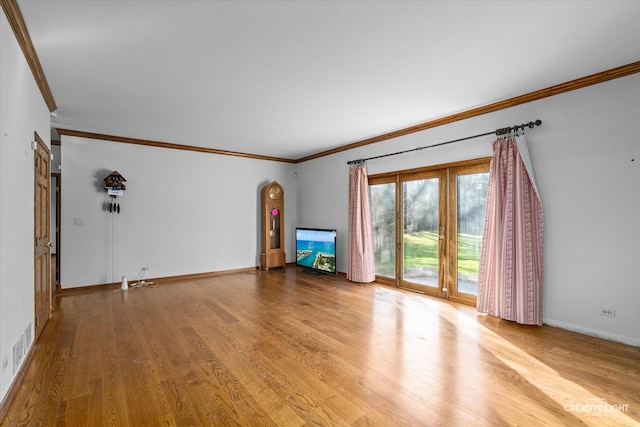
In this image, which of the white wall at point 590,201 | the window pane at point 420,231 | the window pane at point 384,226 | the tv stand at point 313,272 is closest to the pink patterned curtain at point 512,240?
the white wall at point 590,201

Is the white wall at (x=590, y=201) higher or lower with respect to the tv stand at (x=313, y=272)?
higher

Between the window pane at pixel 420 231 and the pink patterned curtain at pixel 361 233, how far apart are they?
65cm

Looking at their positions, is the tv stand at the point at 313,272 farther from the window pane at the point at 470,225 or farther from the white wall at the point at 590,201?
the white wall at the point at 590,201

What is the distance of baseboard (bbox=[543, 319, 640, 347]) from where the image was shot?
2.92 metres

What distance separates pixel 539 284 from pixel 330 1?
353 cm

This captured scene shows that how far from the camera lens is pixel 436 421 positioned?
1871 millimetres

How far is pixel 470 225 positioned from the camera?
14.0 ft

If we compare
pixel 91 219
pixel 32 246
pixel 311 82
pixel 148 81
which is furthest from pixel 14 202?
pixel 91 219

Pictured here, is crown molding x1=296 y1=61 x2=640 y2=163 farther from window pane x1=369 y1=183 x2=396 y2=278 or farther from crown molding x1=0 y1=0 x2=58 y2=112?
crown molding x1=0 y1=0 x2=58 y2=112

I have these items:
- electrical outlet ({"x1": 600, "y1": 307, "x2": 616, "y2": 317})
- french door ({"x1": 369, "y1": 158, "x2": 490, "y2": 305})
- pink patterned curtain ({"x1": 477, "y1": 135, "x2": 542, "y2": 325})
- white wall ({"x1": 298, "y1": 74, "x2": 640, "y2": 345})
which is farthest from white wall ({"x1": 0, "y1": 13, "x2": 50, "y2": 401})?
electrical outlet ({"x1": 600, "y1": 307, "x2": 616, "y2": 317})

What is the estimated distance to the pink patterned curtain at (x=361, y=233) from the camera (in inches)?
221

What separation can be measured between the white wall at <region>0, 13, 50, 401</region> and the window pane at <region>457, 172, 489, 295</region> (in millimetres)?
4694

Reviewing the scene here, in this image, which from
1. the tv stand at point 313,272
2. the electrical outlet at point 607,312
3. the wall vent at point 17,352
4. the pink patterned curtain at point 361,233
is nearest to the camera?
the wall vent at point 17,352

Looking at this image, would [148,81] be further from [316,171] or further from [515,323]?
[515,323]
